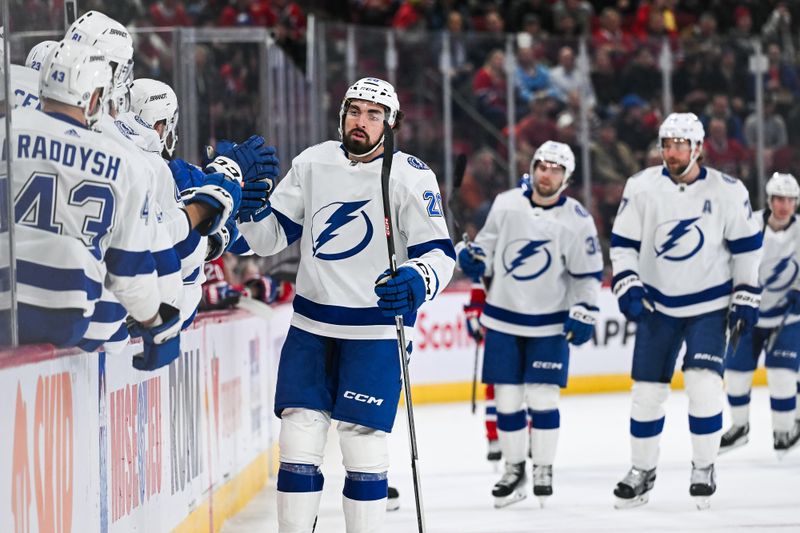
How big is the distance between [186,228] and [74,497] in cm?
82

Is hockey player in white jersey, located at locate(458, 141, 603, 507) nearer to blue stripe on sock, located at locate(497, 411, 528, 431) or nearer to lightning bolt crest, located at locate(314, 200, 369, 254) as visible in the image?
blue stripe on sock, located at locate(497, 411, 528, 431)

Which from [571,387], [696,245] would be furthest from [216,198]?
[571,387]

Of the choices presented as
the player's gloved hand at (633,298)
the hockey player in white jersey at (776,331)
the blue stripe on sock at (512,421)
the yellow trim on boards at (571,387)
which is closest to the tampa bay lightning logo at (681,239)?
the player's gloved hand at (633,298)

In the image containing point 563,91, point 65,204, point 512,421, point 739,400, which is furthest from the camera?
point 563,91

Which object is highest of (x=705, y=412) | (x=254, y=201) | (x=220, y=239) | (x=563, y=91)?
(x=563, y=91)

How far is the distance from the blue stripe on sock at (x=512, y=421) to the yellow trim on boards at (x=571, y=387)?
12.2 feet

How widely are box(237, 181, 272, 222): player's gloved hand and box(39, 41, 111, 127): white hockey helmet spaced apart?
989 mm

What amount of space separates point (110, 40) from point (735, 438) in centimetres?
513

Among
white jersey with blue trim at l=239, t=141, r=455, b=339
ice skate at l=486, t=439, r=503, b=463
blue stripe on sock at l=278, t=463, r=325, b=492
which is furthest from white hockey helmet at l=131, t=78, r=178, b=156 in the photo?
ice skate at l=486, t=439, r=503, b=463

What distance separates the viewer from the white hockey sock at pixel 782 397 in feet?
24.4

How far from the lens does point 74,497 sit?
10.3ft

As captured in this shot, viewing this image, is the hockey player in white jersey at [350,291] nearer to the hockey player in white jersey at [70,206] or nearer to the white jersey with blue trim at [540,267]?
the hockey player in white jersey at [70,206]

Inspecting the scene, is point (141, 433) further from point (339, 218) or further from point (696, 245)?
point (696, 245)

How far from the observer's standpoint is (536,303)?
611cm
